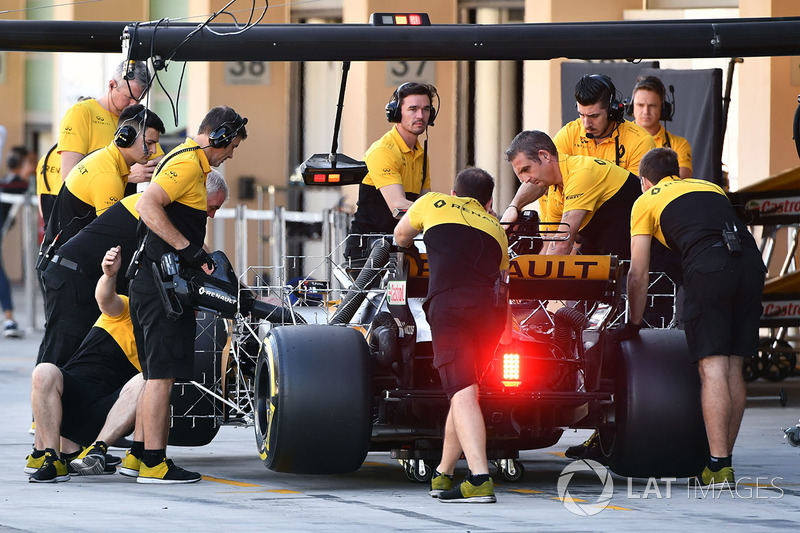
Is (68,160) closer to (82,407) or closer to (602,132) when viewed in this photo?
(82,407)

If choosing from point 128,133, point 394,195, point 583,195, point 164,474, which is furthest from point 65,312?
point 583,195

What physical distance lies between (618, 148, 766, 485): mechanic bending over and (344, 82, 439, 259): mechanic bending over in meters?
1.88

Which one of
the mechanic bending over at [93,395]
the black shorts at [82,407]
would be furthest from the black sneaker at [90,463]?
the black shorts at [82,407]

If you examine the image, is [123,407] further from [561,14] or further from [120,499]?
[561,14]

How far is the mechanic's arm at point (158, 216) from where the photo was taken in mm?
7973

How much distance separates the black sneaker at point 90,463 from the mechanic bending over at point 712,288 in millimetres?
2900

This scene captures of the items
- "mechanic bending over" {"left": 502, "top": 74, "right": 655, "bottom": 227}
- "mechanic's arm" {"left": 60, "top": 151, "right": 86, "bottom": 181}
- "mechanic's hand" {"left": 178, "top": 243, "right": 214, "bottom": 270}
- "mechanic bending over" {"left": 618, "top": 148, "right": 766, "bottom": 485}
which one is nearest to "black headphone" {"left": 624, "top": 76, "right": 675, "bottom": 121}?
"mechanic bending over" {"left": 502, "top": 74, "right": 655, "bottom": 227}

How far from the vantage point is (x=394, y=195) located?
936 centimetres

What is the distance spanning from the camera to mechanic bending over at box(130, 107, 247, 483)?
799 cm

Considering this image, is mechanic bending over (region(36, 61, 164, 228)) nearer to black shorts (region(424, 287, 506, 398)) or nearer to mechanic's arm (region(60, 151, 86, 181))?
mechanic's arm (region(60, 151, 86, 181))

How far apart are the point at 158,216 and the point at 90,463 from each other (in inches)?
57.0

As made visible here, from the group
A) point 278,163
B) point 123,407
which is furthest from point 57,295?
point 278,163

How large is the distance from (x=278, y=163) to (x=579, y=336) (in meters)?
13.0

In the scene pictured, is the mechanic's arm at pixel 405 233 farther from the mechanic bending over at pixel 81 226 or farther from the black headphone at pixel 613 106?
the black headphone at pixel 613 106
